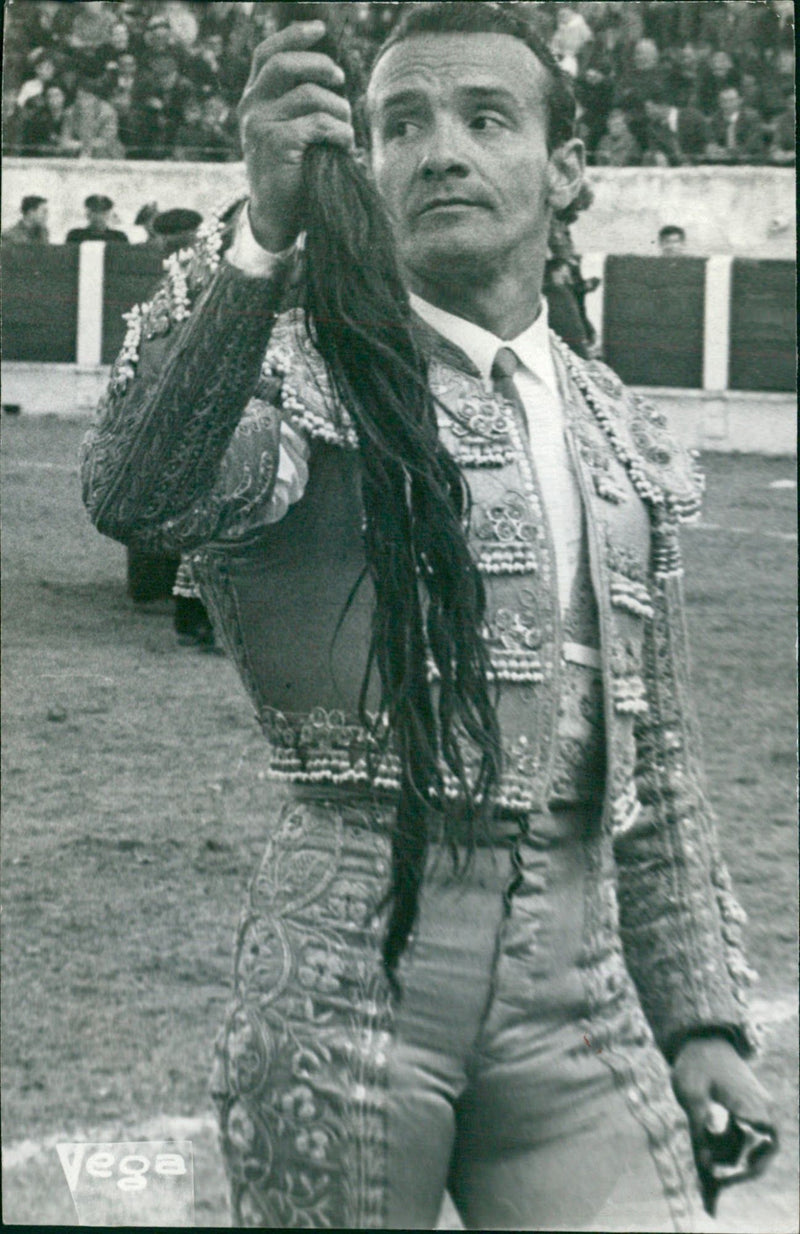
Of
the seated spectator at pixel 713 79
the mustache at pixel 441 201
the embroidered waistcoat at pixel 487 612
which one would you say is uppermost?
the seated spectator at pixel 713 79

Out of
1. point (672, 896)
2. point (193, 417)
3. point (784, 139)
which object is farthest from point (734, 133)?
point (672, 896)

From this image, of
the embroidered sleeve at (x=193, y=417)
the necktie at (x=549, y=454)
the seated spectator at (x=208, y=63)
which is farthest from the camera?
the seated spectator at (x=208, y=63)

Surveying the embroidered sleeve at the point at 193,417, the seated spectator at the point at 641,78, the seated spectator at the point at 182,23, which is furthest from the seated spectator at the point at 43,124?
the seated spectator at the point at 641,78

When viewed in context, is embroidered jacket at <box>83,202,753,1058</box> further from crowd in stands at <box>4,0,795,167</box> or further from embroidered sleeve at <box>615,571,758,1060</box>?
crowd in stands at <box>4,0,795,167</box>

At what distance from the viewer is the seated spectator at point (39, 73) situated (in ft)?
8.38

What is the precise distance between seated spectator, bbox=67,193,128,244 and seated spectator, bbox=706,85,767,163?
3.23ft

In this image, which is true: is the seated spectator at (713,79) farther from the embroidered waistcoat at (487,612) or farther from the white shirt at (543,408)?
the embroidered waistcoat at (487,612)

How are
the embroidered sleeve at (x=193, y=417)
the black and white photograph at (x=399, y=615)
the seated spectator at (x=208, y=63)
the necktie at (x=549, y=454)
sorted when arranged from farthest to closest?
the seated spectator at (x=208, y=63) < the necktie at (x=549, y=454) < the black and white photograph at (x=399, y=615) < the embroidered sleeve at (x=193, y=417)

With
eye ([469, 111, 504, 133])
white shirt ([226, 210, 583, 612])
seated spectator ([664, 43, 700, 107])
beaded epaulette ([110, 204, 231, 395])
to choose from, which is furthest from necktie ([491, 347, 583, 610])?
seated spectator ([664, 43, 700, 107])

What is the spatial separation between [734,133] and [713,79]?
0.09 metres

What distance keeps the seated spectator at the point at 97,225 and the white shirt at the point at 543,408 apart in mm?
507

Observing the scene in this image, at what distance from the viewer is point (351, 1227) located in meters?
2.25

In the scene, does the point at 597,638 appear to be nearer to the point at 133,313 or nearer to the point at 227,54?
the point at 133,313

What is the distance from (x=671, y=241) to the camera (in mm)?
2691
